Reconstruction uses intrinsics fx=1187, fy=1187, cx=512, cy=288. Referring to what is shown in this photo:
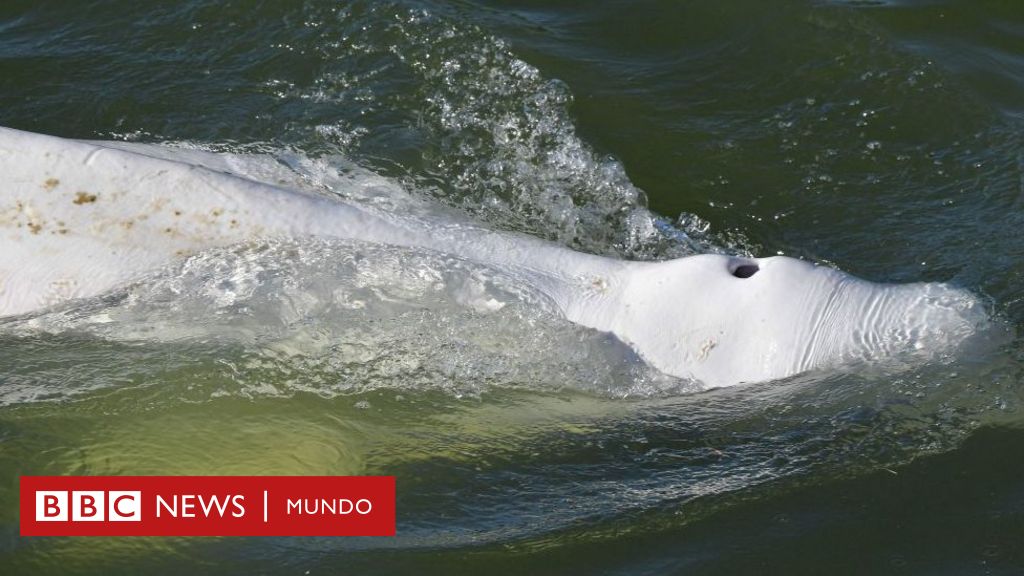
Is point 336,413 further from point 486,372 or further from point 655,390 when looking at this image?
point 655,390

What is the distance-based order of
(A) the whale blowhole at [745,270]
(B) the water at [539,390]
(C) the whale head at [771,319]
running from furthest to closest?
(A) the whale blowhole at [745,270] → (C) the whale head at [771,319] → (B) the water at [539,390]

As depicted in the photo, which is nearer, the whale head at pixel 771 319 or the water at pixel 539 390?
Result: the water at pixel 539 390

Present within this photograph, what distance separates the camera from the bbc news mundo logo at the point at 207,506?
345cm

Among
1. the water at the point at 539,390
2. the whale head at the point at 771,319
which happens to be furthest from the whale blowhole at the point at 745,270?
the water at the point at 539,390

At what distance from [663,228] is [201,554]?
2.46 metres

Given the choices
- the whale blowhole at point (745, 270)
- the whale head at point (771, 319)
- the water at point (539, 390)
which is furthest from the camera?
the whale blowhole at point (745, 270)

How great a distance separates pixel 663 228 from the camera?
5.02m

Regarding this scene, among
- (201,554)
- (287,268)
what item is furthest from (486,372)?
(201,554)

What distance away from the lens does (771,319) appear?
3666mm

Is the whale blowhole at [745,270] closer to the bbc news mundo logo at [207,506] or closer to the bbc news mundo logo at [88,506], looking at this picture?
the bbc news mundo logo at [207,506]

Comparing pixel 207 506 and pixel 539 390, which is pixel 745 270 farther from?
pixel 207 506

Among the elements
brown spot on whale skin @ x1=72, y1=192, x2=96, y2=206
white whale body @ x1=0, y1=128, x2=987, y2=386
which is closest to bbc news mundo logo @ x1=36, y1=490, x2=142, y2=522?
white whale body @ x1=0, y1=128, x2=987, y2=386

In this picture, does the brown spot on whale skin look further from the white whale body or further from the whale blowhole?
the whale blowhole

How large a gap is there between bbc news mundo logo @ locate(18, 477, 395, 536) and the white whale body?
64cm
